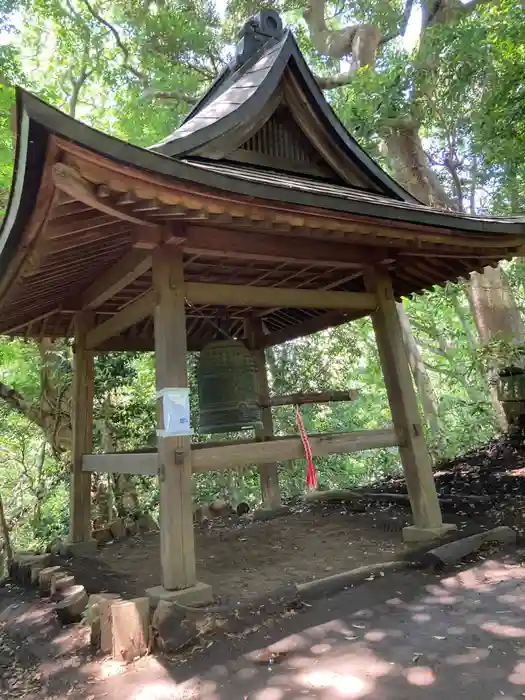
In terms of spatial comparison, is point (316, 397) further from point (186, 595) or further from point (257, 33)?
point (257, 33)

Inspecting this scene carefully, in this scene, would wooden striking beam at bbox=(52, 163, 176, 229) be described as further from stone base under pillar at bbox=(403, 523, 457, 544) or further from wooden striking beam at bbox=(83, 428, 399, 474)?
stone base under pillar at bbox=(403, 523, 457, 544)

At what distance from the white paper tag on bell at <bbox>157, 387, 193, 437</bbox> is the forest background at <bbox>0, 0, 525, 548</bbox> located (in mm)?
4957

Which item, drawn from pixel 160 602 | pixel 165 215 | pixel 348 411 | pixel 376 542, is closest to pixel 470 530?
pixel 376 542

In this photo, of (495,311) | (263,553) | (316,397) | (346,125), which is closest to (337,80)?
→ (346,125)

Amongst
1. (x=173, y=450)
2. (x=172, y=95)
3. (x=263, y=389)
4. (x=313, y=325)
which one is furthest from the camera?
(x=172, y=95)

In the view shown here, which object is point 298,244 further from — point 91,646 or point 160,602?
point 91,646

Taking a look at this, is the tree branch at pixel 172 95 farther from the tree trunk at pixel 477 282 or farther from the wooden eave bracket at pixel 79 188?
the wooden eave bracket at pixel 79 188

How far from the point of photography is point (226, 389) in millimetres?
4914

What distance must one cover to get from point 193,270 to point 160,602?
122 inches

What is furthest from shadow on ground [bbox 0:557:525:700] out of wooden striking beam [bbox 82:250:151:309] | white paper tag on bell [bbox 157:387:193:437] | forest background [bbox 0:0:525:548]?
forest background [bbox 0:0:525:548]

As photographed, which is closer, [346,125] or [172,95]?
[346,125]

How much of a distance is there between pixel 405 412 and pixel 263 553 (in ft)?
6.75

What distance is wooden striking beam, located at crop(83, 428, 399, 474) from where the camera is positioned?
12.4 feet

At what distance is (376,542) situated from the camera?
198 inches
